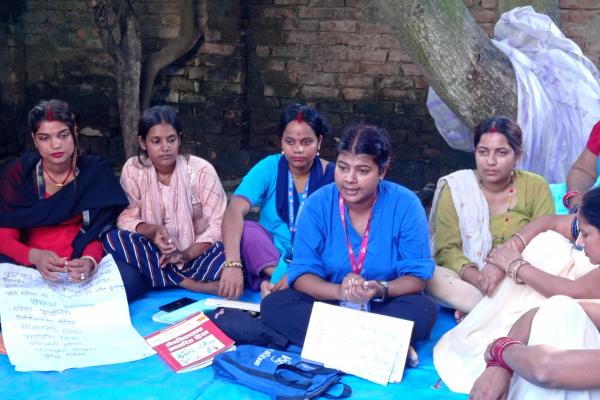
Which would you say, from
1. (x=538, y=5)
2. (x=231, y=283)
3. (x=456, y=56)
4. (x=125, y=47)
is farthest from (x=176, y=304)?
(x=538, y=5)

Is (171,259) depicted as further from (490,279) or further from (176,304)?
(490,279)

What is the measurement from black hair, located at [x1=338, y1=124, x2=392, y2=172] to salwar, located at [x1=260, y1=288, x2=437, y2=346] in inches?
23.8

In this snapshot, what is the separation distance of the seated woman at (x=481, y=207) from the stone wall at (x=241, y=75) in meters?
2.88

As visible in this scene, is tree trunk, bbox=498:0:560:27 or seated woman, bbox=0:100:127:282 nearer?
seated woman, bbox=0:100:127:282

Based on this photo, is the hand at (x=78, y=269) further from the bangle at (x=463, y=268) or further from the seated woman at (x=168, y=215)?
the bangle at (x=463, y=268)

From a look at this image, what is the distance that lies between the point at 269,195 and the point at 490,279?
138 cm

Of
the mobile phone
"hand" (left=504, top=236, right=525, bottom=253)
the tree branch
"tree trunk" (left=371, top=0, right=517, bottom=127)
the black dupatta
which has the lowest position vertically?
the mobile phone

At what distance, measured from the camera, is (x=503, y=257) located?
3.35m

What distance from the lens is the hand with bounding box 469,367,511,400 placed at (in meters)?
2.61

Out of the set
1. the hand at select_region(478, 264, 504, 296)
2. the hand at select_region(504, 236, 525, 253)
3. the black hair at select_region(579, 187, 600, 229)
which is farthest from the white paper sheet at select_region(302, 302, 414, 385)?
the black hair at select_region(579, 187, 600, 229)

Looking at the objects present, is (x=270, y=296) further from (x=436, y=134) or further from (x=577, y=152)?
(x=436, y=134)

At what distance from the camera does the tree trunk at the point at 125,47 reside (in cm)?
636

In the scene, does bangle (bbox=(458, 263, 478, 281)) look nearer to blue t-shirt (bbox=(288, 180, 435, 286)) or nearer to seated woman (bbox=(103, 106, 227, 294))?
blue t-shirt (bbox=(288, 180, 435, 286))

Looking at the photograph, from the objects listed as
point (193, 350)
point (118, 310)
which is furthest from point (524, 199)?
point (118, 310)
